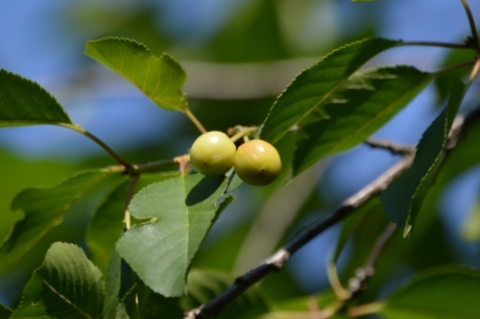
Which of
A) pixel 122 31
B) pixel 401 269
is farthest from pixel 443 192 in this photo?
pixel 122 31

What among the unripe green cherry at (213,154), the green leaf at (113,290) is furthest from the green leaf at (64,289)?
the unripe green cherry at (213,154)

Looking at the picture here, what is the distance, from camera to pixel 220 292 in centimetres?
236

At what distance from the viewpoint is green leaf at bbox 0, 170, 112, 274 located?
2.14m

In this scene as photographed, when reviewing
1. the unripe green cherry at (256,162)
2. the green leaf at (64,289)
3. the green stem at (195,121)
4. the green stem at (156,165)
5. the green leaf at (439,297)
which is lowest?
the green leaf at (439,297)

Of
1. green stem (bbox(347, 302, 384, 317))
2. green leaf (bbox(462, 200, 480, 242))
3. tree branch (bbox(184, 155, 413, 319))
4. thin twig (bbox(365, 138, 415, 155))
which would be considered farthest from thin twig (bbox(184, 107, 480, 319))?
green leaf (bbox(462, 200, 480, 242))

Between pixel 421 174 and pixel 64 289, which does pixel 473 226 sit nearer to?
pixel 421 174

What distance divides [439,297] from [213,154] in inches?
42.0

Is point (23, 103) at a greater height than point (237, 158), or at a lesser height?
greater

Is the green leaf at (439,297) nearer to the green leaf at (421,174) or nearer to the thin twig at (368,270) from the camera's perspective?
the thin twig at (368,270)

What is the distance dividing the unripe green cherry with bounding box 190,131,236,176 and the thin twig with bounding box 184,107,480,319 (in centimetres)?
28

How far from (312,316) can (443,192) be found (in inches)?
46.5

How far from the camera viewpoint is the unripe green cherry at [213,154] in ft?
5.71

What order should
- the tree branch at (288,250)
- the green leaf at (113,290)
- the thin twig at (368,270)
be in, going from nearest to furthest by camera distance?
the green leaf at (113,290)
the tree branch at (288,250)
the thin twig at (368,270)

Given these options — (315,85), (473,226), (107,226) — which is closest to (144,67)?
(315,85)
